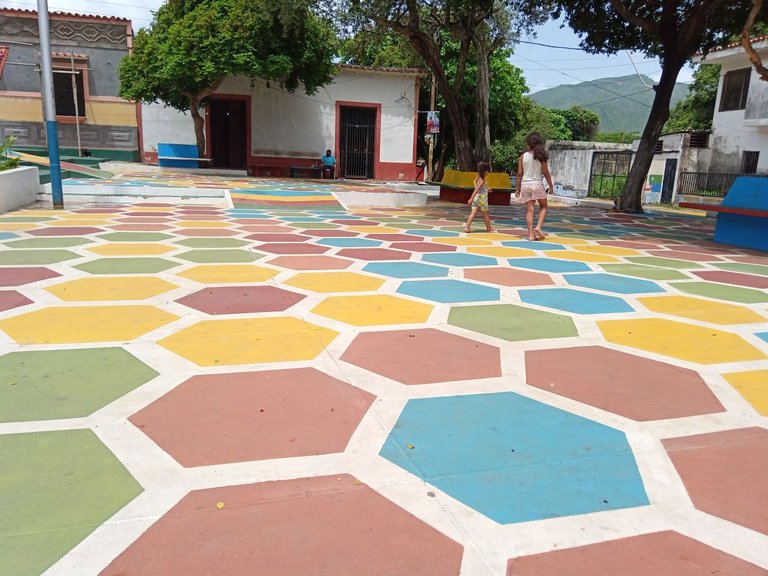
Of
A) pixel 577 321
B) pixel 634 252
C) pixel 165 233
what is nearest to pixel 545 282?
pixel 577 321

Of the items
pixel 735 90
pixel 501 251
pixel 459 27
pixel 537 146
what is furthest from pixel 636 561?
pixel 735 90

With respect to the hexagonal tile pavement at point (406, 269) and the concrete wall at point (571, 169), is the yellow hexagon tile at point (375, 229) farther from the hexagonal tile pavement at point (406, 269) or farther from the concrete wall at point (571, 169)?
the concrete wall at point (571, 169)

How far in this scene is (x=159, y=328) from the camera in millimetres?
3205

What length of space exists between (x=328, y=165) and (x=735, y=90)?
587 inches

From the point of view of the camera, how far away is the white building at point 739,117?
2023 centimetres

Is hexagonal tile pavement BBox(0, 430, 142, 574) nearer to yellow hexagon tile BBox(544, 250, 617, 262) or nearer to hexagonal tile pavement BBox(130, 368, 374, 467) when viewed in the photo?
hexagonal tile pavement BBox(130, 368, 374, 467)

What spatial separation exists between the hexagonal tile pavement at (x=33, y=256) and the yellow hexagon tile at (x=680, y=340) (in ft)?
14.1

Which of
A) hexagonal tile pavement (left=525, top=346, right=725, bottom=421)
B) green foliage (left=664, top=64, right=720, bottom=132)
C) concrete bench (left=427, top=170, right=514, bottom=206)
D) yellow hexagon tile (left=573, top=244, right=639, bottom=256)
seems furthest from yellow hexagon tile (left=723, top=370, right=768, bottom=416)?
green foliage (left=664, top=64, right=720, bottom=132)

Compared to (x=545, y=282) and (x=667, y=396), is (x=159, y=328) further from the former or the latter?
(x=545, y=282)

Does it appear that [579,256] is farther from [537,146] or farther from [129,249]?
[129,249]

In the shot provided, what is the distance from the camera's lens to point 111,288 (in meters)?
4.05

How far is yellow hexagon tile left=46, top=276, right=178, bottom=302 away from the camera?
382 centimetres

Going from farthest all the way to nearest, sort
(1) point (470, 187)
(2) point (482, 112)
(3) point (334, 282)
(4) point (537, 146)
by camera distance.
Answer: (2) point (482, 112) → (1) point (470, 187) → (4) point (537, 146) → (3) point (334, 282)

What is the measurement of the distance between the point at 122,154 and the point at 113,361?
64.9 ft
